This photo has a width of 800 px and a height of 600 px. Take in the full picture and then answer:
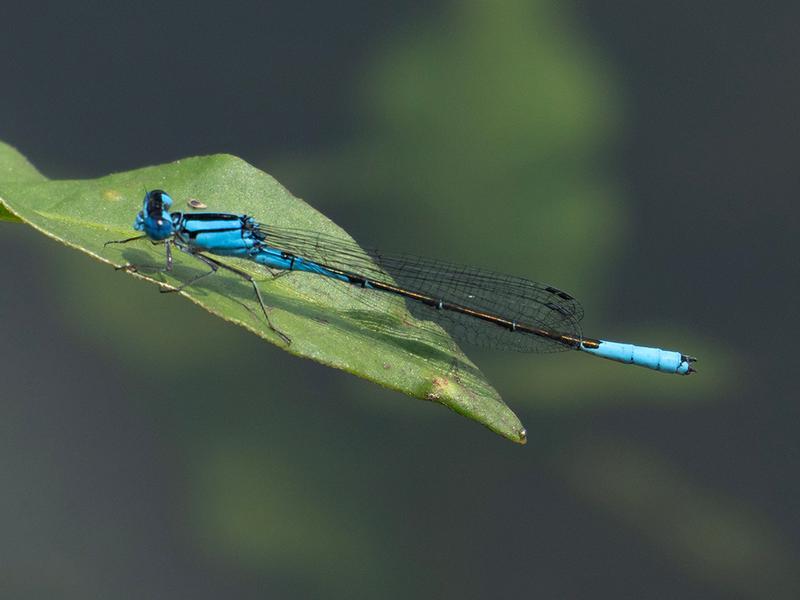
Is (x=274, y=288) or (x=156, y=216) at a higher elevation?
(x=156, y=216)

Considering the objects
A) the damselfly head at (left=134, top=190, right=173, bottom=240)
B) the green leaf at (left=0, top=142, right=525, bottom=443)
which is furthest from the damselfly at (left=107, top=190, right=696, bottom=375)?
the damselfly head at (left=134, top=190, right=173, bottom=240)

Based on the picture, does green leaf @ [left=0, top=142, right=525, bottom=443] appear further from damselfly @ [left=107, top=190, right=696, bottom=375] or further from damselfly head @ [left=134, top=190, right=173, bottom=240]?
damselfly @ [left=107, top=190, right=696, bottom=375]

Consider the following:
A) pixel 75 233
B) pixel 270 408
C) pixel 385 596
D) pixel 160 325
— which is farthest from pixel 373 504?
pixel 75 233

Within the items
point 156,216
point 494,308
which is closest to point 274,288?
point 156,216

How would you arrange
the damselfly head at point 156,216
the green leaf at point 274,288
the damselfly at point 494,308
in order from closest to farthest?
the green leaf at point 274,288, the damselfly head at point 156,216, the damselfly at point 494,308

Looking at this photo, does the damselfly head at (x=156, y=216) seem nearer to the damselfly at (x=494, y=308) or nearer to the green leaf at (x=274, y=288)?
the green leaf at (x=274, y=288)

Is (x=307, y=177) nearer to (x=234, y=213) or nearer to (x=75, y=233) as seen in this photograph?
(x=234, y=213)

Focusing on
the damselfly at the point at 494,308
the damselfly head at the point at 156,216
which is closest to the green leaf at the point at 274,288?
the damselfly head at the point at 156,216

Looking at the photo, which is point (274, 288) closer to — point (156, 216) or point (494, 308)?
point (156, 216)
